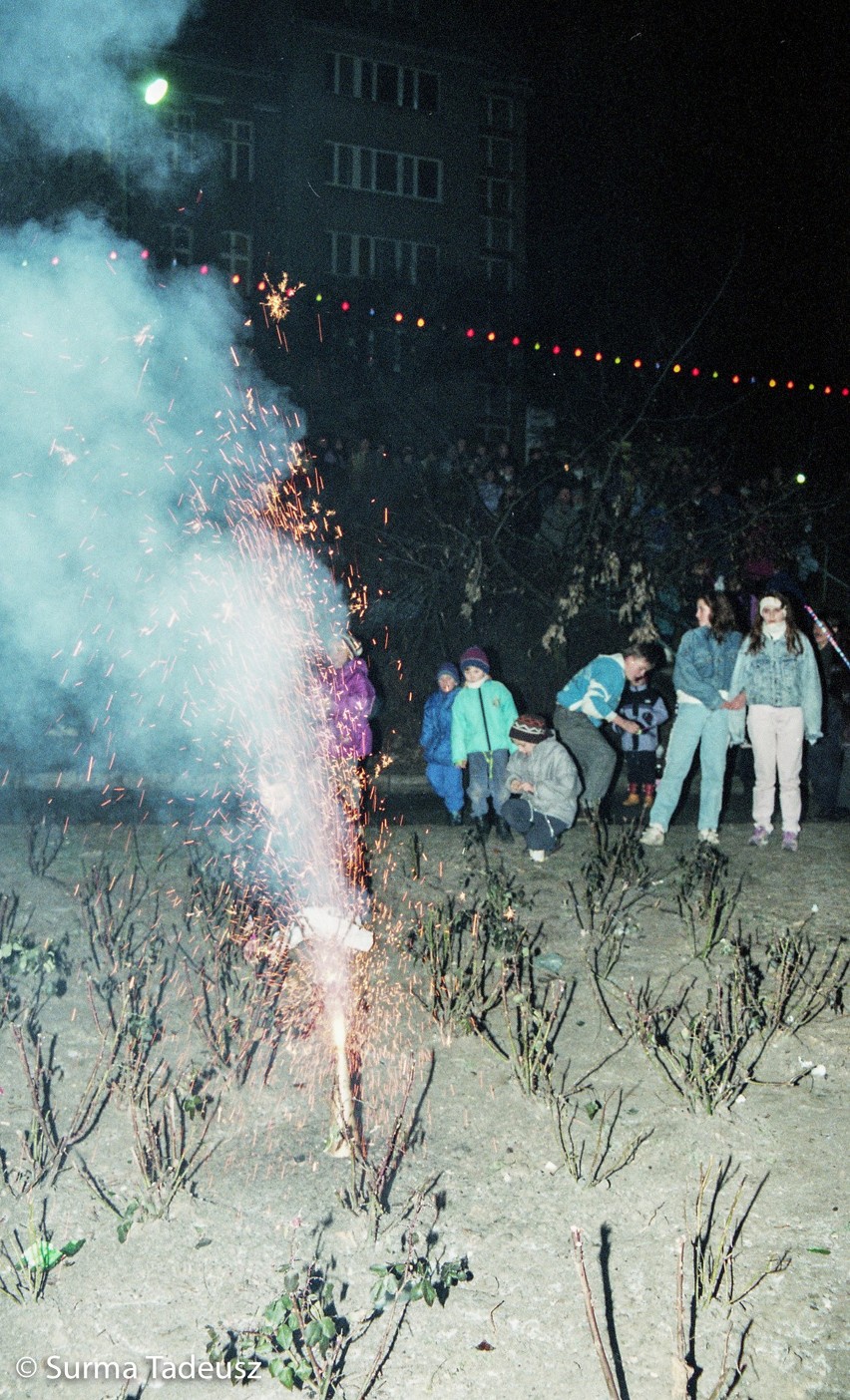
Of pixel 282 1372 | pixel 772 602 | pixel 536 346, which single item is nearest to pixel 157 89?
pixel 282 1372

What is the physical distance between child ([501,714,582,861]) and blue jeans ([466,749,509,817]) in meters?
0.48

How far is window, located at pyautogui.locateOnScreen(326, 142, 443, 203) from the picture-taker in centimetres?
3500

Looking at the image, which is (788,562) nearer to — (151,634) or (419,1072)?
(151,634)

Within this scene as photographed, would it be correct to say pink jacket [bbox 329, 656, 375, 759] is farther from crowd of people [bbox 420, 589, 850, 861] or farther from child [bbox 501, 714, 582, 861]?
child [bbox 501, 714, 582, 861]

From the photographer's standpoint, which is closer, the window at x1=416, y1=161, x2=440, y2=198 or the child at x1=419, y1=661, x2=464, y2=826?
the child at x1=419, y1=661, x2=464, y2=826

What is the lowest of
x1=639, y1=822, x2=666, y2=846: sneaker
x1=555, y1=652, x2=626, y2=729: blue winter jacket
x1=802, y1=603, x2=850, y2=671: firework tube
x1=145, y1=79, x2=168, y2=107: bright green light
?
x1=639, y1=822, x2=666, y2=846: sneaker

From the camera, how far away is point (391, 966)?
6230mm

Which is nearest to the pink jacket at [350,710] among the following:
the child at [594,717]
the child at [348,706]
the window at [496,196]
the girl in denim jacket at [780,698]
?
the child at [348,706]

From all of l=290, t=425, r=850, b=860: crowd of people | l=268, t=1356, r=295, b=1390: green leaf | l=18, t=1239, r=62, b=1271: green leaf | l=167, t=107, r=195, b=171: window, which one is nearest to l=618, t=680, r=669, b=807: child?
l=290, t=425, r=850, b=860: crowd of people

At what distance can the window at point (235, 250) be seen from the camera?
116ft

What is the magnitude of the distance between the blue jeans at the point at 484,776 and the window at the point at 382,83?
3326 centimetres

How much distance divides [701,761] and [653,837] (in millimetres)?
735

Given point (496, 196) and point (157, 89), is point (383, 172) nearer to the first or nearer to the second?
point (496, 196)

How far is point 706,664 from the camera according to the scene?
839 centimetres
